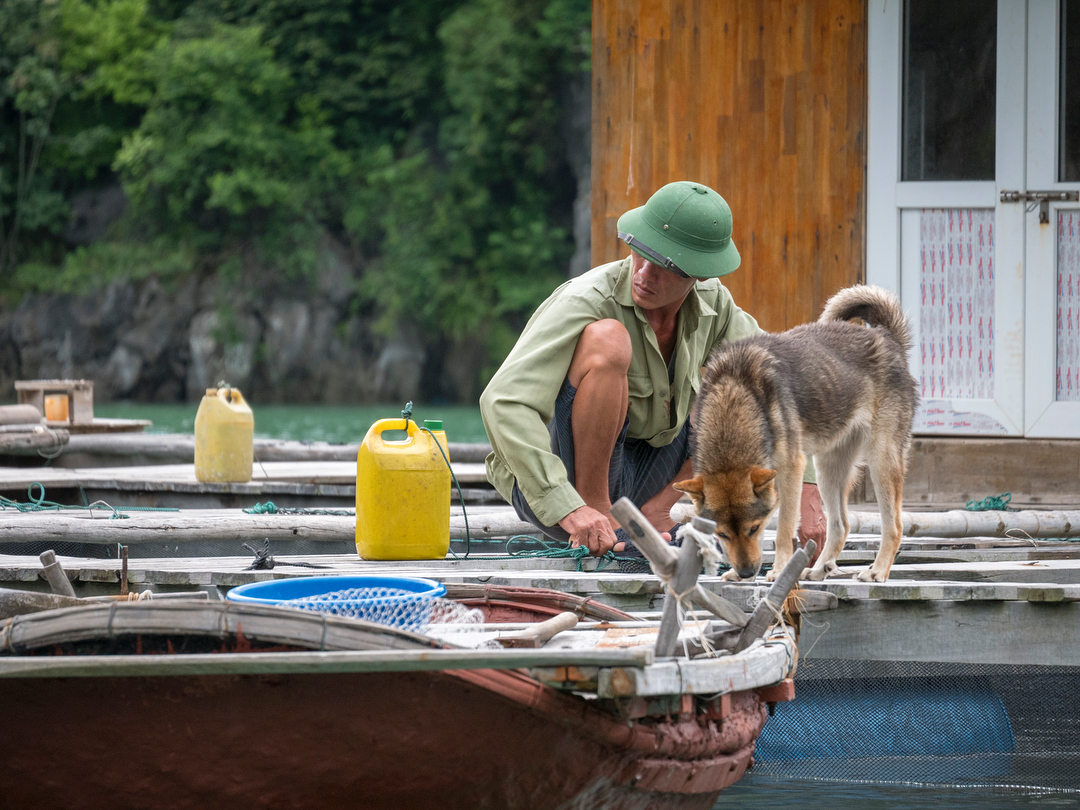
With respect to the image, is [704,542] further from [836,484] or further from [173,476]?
[173,476]

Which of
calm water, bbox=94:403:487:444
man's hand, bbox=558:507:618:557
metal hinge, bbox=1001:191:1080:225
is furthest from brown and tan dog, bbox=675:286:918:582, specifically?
calm water, bbox=94:403:487:444

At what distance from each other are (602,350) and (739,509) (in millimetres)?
700

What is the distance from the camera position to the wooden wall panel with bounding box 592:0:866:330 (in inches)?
247

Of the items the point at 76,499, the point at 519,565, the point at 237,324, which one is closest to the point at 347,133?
the point at 237,324

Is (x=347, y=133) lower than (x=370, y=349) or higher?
higher

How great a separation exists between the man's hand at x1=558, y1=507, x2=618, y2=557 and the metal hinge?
3550mm

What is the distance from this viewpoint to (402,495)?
390cm

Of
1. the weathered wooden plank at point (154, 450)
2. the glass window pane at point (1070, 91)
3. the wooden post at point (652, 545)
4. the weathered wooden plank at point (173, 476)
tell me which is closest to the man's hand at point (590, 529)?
the wooden post at point (652, 545)

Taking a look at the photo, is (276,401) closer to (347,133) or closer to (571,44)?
(347,133)

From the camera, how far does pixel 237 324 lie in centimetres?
4291

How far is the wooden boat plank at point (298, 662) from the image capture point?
2.05 meters

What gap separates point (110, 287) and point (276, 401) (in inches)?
291

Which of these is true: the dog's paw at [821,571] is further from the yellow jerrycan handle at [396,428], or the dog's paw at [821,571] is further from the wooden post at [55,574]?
the wooden post at [55,574]

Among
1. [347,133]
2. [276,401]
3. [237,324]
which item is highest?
[347,133]
